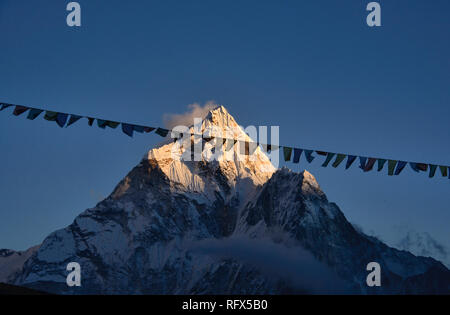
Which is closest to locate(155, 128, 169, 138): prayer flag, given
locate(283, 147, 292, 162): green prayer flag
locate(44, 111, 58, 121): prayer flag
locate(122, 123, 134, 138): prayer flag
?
locate(122, 123, 134, 138): prayer flag

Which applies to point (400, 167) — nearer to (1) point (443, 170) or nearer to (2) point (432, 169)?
(2) point (432, 169)

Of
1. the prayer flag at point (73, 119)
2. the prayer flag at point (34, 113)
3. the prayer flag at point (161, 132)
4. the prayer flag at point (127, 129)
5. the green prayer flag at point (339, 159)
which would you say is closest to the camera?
the prayer flag at point (34, 113)

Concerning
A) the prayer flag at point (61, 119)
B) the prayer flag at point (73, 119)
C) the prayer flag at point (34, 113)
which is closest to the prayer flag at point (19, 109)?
the prayer flag at point (34, 113)

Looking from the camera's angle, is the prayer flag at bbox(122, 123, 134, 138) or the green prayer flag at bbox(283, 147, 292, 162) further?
the green prayer flag at bbox(283, 147, 292, 162)

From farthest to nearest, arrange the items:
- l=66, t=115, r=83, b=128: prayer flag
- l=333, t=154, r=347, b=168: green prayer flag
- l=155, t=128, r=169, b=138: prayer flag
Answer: l=333, t=154, r=347, b=168: green prayer flag
l=155, t=128, r=169, b=138: prayer flag
l=66, t=115, r=83, b=128: prayer flag

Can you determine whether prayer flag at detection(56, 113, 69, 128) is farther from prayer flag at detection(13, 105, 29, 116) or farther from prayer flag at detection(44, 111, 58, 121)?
prayer flag at detection(13, 105, 29, 116)

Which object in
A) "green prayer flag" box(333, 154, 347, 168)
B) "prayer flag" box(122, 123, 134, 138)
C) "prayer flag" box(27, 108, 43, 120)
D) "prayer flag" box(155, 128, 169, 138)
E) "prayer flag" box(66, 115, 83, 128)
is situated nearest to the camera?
"prayer flag" box(27, 108, 43, 120)

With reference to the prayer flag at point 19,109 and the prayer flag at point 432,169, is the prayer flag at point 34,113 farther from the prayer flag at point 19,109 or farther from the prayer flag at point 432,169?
the prayer flag at point 432,169

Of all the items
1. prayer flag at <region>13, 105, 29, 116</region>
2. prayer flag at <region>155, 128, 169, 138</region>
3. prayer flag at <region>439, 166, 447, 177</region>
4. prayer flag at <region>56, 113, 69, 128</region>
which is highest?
prayer flag at <region>13, 105, 29, 116</region>
